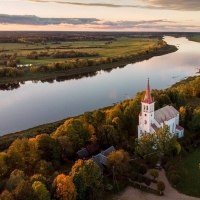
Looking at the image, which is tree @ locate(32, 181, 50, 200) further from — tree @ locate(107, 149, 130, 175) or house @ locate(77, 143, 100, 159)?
house @ locate(77, 143, 100, 159)

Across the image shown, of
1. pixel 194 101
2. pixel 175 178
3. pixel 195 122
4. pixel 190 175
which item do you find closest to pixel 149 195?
pixel 175 178

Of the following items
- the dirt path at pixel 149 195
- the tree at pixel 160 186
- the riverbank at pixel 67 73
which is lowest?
the riverbank at pixel 67 73

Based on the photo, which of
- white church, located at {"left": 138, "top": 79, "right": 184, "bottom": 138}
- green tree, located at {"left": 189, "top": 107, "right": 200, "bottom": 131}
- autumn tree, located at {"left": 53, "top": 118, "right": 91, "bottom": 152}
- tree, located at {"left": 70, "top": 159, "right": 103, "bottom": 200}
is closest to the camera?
tree, located at {"left": 70, "top": 159, "right": 103, "bottom": 200}

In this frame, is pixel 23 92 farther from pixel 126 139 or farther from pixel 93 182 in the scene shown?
pixel 93 182

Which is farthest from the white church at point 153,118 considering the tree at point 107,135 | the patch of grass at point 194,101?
the patch of grass at point 194,101

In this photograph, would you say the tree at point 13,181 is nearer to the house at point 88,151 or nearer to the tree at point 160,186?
the house at point 88,151

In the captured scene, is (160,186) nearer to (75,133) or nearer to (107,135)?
(107,135)

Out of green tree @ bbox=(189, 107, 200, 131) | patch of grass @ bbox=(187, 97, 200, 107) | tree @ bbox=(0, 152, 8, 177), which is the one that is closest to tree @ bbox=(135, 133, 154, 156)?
green tree @ bbox=(189, 107, 200, 131)
